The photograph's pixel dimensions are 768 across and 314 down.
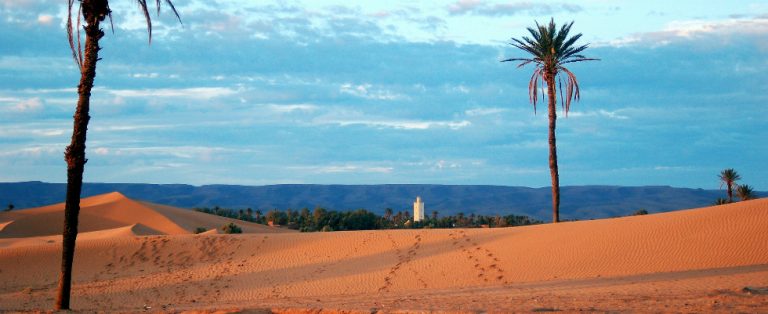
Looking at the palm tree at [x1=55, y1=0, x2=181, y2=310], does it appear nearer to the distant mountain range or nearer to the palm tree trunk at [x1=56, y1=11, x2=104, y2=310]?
the palm tree trunk at [x1=56, y1=11, x2=104, y2=310]

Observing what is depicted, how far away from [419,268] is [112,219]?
31.3 meters

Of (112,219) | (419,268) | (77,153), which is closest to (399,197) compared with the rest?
(112,219)

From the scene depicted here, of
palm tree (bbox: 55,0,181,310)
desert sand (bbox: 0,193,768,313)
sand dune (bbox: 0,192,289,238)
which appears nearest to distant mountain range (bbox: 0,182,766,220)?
sand dune (bbox: 0,192,289,238)

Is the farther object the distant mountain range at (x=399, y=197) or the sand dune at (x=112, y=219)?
the distant mountain range at (x=399, y=197)

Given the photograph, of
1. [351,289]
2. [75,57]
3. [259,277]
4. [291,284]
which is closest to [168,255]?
[259,277]

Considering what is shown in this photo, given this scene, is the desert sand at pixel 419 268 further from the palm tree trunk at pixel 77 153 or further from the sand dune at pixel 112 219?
the sand dune at pixel 112 219

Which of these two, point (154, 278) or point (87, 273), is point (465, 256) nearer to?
point (154, 278)

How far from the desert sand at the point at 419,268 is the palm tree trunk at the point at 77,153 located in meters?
1.29

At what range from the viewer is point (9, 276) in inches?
1178

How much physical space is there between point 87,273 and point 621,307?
21.7 m

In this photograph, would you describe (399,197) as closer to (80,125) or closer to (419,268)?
(419,268)

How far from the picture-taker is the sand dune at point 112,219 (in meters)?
48.6

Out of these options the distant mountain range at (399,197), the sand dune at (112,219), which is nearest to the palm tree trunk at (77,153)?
the sand dune at (112,219)

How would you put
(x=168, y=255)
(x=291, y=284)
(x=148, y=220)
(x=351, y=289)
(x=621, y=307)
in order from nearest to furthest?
(x=621, y=307) < (x=351, y=289) < (x=291, y=284) < (x=168, y=255) < (x=148, y=220)
